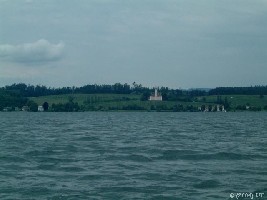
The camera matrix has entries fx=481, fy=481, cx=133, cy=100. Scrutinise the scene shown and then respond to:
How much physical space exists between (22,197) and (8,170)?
7601mm

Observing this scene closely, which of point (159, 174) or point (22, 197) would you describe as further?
point (159, 174)

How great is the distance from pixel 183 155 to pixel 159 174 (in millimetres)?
9542

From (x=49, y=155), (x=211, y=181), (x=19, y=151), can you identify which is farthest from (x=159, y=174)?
(x=19, y=151)

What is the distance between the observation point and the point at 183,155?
117 feet

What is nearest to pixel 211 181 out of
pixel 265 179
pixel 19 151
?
pixel 265 179

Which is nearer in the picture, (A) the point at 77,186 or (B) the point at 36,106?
(A) the point at 77,186

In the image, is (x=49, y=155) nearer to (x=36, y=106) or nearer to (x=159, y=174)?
(x=159, y=174)

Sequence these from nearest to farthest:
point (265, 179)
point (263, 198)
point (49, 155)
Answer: point (263, 198) < point (265, 179) < point (49, 155)

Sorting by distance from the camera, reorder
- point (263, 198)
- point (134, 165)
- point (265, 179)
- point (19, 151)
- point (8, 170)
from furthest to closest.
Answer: point (19, 151) → point (134, 165) → point (8, 170) → point (265, 179) → point (263, 198)

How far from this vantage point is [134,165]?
30203 mm

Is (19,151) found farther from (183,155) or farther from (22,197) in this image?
(22,197)

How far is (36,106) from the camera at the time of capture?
195125 millimetres

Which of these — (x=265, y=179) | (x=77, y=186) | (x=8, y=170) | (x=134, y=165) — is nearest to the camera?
(x=77, y=186)

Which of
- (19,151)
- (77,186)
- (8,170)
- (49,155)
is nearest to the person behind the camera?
(77,186)
